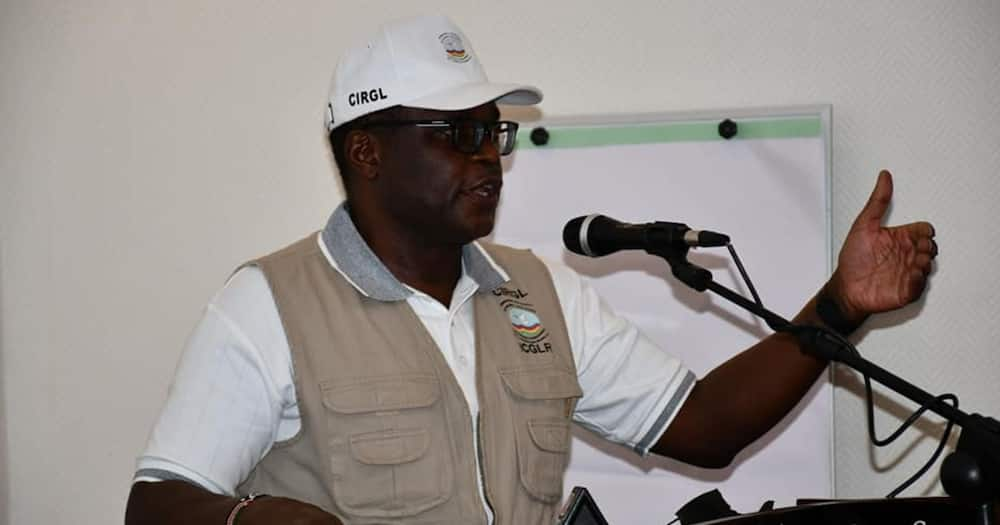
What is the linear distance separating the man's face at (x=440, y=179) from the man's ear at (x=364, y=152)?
0.03 meters

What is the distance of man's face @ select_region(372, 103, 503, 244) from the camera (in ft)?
6.68

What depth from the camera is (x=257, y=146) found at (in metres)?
2.91

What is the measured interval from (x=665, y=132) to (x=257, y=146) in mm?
922

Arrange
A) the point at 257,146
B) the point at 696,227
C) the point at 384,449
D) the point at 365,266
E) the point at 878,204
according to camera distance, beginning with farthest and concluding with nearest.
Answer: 1. the point at 257,146
2. the point at 696,227
3. the point at 365,266
4. the point at 384,449
5. the point at 878,204

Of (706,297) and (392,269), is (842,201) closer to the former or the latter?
(706,297)

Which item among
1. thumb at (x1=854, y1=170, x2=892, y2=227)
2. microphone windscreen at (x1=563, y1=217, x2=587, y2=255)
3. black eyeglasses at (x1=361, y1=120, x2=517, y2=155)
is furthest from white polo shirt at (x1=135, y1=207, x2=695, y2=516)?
thumb at (x1=854, y1=170, x2=892, y2=227)

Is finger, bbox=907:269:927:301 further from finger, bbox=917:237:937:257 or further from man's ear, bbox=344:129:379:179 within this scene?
man's ear, bbox=344:129:379:179

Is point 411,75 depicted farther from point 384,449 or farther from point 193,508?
point 193,508

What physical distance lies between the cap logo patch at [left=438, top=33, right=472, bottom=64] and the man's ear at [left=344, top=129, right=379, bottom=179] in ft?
0.61

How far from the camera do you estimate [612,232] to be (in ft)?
5.86

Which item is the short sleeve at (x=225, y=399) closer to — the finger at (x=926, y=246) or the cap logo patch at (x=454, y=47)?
the cap logo patch at (x=454, y=47)

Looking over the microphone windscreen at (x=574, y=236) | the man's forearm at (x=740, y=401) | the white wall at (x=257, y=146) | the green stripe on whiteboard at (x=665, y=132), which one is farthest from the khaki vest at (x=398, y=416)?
the white wall at (x=257, y=146)

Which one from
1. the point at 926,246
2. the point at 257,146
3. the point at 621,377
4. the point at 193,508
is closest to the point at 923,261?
the point at 926,246

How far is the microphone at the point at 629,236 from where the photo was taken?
169 centimetres
